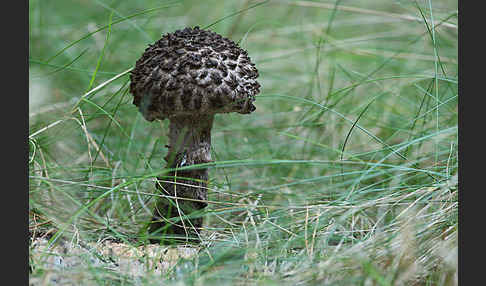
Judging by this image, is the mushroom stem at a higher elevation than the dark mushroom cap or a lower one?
lower

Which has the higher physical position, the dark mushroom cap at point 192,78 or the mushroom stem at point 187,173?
the dark mushroom cap at point 192,78

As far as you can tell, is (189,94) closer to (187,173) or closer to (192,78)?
(192,78)

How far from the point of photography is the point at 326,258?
6.04 ft

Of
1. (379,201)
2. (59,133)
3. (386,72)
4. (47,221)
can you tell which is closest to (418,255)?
(379,201)

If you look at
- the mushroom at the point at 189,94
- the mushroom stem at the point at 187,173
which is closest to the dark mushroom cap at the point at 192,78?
the mushroom at the point at 189,94

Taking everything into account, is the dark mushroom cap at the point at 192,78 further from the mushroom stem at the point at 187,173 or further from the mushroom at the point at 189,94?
the mushroom stem at the point at 187,173

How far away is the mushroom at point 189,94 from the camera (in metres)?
2.00

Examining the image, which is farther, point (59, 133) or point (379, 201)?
point (59, 133)

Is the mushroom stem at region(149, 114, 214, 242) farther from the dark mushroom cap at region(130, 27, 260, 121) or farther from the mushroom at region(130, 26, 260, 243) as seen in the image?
the dark mushroom cap at region(130, 27, 260, 121)

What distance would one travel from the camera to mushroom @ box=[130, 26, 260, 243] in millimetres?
2004

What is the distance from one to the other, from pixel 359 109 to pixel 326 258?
175 cm

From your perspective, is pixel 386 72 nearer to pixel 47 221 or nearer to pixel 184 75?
pixel 184 75

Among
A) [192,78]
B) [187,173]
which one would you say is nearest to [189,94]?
[192,78]

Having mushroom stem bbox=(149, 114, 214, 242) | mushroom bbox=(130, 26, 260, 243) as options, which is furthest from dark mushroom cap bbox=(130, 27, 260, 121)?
mushroom stem bbox=(149, 114, 214, 242)
